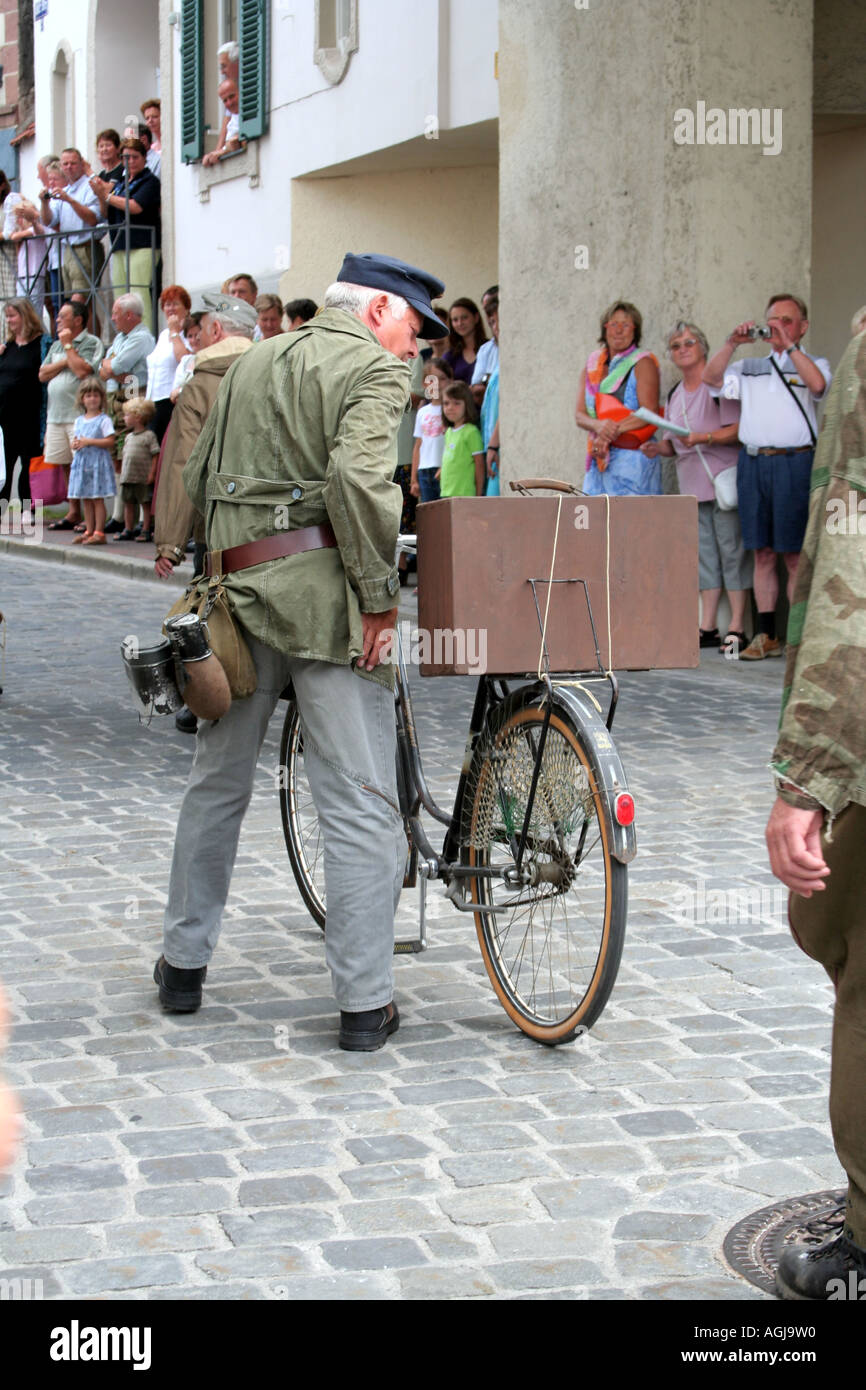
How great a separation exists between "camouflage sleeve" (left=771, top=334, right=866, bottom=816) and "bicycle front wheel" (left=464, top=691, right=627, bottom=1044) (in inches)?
63.8

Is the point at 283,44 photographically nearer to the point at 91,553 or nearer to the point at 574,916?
the point at 91,553

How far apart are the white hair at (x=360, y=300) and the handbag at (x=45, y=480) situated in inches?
656

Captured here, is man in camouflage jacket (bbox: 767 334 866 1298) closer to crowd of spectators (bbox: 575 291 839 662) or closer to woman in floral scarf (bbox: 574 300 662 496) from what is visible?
crowd of spectators (bbox: 575 291 839 662)

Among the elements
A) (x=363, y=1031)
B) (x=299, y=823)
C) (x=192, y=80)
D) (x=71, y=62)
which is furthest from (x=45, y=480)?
(x=363, y=1031)

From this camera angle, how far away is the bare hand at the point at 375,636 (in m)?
4.68

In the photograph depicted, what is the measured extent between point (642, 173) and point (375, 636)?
8302 millimetres

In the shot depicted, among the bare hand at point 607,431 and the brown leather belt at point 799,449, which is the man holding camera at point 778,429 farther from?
the bare hand at point 607,431

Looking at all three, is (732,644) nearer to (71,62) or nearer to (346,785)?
(346,785)

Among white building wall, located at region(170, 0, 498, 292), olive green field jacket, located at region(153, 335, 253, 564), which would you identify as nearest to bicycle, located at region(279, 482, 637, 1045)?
olive green field jacket, located at region(153, 335, 253, 564)

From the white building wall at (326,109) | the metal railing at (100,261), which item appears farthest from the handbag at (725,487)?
the metal railing at (100,261)

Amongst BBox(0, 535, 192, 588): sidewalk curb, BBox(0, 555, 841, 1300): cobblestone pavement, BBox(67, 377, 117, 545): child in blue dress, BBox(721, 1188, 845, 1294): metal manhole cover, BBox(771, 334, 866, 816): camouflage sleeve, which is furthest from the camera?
BBox(67, 377, 117, 545): child in blue dress

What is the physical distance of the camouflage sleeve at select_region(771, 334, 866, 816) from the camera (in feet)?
9.37

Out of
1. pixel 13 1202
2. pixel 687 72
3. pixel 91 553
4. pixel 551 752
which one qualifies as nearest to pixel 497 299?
pixel 687 72

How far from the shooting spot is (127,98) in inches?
984
